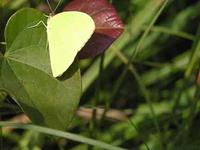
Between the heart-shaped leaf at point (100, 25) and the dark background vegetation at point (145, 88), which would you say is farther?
the dark background vegetation at point (145, 88)

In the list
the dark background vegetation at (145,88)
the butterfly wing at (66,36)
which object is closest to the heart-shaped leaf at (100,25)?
the butterfly wing at (66,36)

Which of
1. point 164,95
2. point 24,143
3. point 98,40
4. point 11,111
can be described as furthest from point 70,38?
point 164,95

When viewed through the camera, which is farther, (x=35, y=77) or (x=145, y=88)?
(x=145, y=88)

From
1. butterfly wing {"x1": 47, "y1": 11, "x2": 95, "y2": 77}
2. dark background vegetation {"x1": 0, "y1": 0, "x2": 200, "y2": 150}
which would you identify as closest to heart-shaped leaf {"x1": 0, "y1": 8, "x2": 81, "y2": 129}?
butterfly wing {"x1": 47, "y1": 11, "x2": 95, "y2": 77}

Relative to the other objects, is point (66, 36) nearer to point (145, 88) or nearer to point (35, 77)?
point (35, 77)

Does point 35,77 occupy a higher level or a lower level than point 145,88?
higher

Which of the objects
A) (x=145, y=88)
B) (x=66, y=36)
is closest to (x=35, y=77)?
(x=66, y=36)

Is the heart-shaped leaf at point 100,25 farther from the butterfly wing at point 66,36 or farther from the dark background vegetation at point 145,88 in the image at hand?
the dark background vegetation at point 145,88
